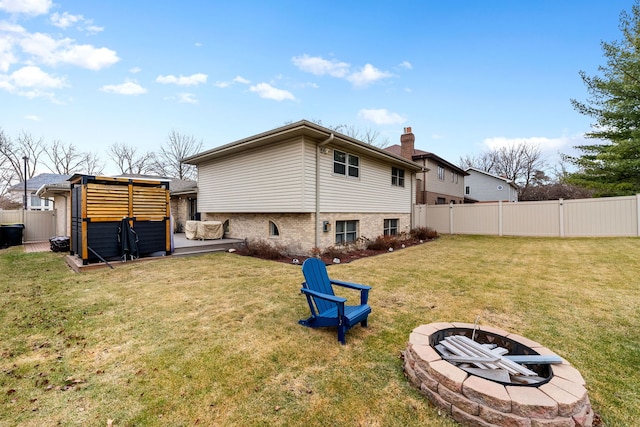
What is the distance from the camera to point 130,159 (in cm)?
3447

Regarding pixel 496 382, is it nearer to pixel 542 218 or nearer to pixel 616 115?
pixel 542 218

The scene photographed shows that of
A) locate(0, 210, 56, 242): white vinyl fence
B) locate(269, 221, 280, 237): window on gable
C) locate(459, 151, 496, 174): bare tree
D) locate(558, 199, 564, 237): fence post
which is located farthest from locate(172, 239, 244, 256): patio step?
locate(459, 151, 496, 174): bare tree

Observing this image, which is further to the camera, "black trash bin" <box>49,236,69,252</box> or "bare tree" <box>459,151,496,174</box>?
"bare tree" <box>459,151,496,174</box>

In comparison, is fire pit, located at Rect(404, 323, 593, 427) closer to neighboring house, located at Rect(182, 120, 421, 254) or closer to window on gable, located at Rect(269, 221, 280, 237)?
neighboring house, located at Rect(182, 120, 421, 254)

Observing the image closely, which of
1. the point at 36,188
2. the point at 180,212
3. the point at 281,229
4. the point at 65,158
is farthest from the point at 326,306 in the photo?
the point at 65,158

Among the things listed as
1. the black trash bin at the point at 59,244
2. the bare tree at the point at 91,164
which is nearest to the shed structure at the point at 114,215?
the black trash bin at the point at 59,244

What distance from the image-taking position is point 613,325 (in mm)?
3709

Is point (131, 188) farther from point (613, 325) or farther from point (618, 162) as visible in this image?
point (618, 162)

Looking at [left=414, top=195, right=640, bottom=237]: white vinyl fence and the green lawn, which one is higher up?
[left=414, top=195, right=640, bottom=237]: white vinyl fence

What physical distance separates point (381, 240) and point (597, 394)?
8.87 meters

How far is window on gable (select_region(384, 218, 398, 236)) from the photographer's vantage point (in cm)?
1334

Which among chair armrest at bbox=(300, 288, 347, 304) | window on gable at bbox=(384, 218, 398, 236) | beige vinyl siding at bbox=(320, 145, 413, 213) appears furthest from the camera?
window on gable at bbox=(384, 218, 398, 236)

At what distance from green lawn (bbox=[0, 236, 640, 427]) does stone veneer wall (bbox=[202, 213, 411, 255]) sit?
97.6 inches

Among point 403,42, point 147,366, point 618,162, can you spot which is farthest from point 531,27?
point 147,366
